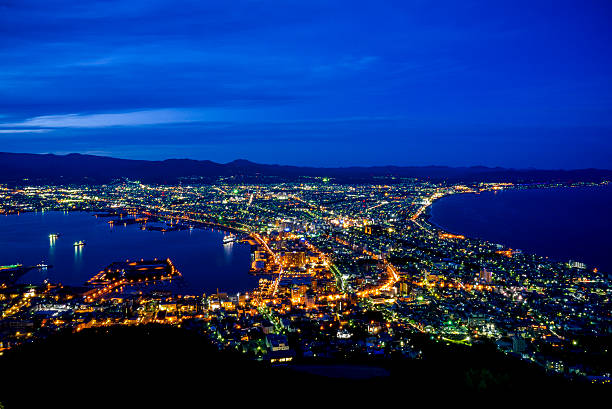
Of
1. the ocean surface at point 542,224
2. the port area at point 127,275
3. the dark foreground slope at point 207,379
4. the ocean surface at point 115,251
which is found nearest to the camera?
the dark foreground slope at point 207,379

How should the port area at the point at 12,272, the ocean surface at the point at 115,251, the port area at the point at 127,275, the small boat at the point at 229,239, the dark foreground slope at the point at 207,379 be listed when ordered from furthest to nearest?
the small boat at the point at 229,239
the ocean surface at the point at 115,251
the port area at the point at 12,272
the port area at the point at 127,275
the dark foreground slope at the point at 207,379

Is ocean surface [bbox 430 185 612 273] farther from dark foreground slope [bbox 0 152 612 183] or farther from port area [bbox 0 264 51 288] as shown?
dark foreground slope [bbox 0 152 612 183]

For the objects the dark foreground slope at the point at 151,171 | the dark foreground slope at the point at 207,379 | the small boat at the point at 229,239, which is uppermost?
the dark foreground slope at the point at 151,171

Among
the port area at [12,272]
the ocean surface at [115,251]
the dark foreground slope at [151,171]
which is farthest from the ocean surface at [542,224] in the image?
the dark foreground slope at [151,171]

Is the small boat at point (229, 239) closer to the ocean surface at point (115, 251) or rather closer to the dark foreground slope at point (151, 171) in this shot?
the ocean surface at point (115, 251)

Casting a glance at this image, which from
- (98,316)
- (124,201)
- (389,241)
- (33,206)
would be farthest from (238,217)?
(98,316)

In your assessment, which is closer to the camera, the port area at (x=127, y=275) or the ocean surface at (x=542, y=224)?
the port area at (x=127, y=275)

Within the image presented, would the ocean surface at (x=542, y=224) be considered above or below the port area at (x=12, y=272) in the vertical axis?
above
